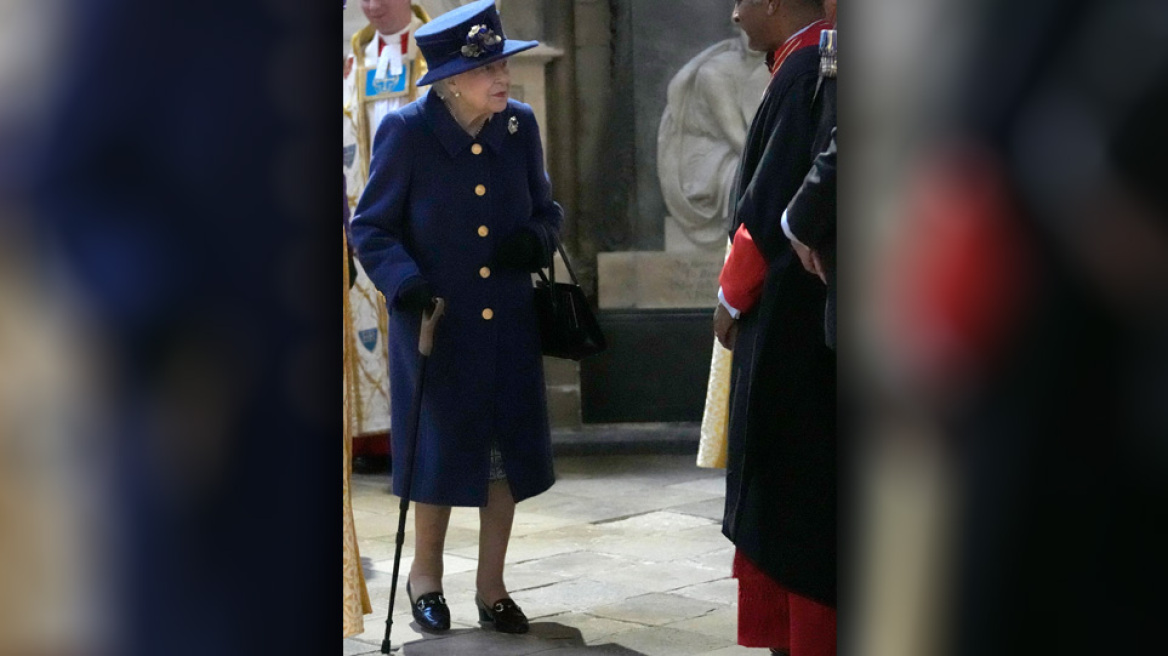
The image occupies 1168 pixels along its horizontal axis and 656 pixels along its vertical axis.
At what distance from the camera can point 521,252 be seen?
4.49 meters

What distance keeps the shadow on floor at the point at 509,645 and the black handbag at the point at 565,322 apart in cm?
76

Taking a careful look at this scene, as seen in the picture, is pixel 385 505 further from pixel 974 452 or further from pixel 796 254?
pixel 974 452

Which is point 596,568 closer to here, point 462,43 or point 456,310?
point 456,310

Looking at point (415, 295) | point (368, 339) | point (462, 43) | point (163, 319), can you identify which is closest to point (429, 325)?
point (415, 295)

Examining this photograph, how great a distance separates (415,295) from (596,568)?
1514 mm

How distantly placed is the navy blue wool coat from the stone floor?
0.42 m

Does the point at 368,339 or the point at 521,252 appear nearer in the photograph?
the point at 521,252

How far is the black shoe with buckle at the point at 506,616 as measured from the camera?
4527 millimetres

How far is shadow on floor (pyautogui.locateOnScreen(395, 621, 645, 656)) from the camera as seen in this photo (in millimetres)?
4289

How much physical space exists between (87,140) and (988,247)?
3.15 feet

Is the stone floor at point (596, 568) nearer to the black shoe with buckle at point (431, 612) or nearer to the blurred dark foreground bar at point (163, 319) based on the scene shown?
the black shoe with buckle at point (431, 612)

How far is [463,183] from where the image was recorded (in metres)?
4.52

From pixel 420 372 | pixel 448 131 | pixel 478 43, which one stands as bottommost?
pixel 420 372

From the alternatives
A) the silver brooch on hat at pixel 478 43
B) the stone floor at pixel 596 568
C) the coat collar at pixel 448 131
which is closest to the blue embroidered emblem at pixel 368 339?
the stone floor at pixel 596 568
